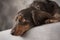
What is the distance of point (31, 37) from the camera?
0.87 meters

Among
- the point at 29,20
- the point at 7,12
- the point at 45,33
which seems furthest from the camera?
the point at 7,12

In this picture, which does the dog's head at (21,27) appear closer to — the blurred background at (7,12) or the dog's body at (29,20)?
the dog's body at (29,20)

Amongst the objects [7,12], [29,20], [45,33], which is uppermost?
[7,12]

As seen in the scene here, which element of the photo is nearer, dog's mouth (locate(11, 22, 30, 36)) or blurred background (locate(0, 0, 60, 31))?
dog's mouth (locate(11, 22, 30, 36))

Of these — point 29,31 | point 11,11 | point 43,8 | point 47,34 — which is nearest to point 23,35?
point 29,31

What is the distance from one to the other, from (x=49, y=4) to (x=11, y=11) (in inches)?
24.5

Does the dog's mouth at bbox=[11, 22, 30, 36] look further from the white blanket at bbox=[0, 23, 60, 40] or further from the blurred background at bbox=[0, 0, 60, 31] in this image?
the blurred background at bbox=[0, 0, 60, 31]

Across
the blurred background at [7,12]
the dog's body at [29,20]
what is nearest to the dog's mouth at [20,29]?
the dog's body at [29,20]

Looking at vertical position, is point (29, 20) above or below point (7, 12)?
below

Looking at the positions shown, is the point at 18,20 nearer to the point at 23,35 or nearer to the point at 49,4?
the point at 23,35

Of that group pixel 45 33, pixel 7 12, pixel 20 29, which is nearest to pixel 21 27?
pixel 20 29

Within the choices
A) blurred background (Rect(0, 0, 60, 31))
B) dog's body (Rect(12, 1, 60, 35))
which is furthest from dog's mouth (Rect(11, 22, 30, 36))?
blurred background (Rect(0, 0, 60, 31))

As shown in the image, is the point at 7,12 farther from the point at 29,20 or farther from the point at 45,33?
the point at 45,33

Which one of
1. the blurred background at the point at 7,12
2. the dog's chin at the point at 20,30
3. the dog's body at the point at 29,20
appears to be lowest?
the dog's chin at the point at 20,30
